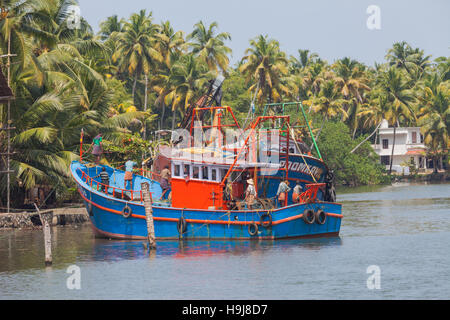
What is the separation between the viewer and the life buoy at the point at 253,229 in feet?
99.2

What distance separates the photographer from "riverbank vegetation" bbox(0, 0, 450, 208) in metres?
38.9

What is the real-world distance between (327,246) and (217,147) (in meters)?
6.06

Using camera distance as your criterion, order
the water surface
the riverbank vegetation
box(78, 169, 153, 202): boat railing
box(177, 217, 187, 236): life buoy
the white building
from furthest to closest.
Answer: the white building
the riverbank vegetation
box(78, 169, 153, 202): boat railing
box(177, 217, 187, 236): life buoy
the water surface

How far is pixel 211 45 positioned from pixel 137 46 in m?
10.7

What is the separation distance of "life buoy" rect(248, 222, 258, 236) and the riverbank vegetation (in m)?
12.9

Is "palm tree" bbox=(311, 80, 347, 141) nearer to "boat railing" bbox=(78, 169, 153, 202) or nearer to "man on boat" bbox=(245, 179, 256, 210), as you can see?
"boat railing" bbox=(78, 169, 153, 202)

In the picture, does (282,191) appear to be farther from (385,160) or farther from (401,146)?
(385,160)

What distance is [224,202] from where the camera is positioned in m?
31.0

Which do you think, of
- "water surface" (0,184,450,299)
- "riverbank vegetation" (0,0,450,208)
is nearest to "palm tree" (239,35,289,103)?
"riverbank vegetation" (0,0,450,208)

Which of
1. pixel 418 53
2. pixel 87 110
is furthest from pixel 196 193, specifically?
pixel 418 53

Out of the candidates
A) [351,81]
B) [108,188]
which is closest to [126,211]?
[108,188]

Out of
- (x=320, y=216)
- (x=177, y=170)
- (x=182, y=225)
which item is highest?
(x=177, y=170)

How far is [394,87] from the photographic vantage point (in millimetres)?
87562
